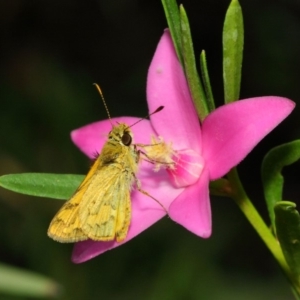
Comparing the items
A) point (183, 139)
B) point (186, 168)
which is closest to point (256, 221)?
point (186, 168)

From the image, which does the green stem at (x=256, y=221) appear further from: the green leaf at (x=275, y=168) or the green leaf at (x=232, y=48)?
the green leaf at (x=232, y=48)

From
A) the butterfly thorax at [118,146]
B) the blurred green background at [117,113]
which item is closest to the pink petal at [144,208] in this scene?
the butterfly thorax at [118,146]

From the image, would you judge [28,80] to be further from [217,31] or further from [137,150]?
[137,150]

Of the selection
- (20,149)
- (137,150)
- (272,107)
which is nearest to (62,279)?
(20,149)

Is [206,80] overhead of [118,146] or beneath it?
overhead

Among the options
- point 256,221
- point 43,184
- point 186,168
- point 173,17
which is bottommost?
point 256,221

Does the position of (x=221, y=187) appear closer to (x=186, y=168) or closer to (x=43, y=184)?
(x=186, y=168)
